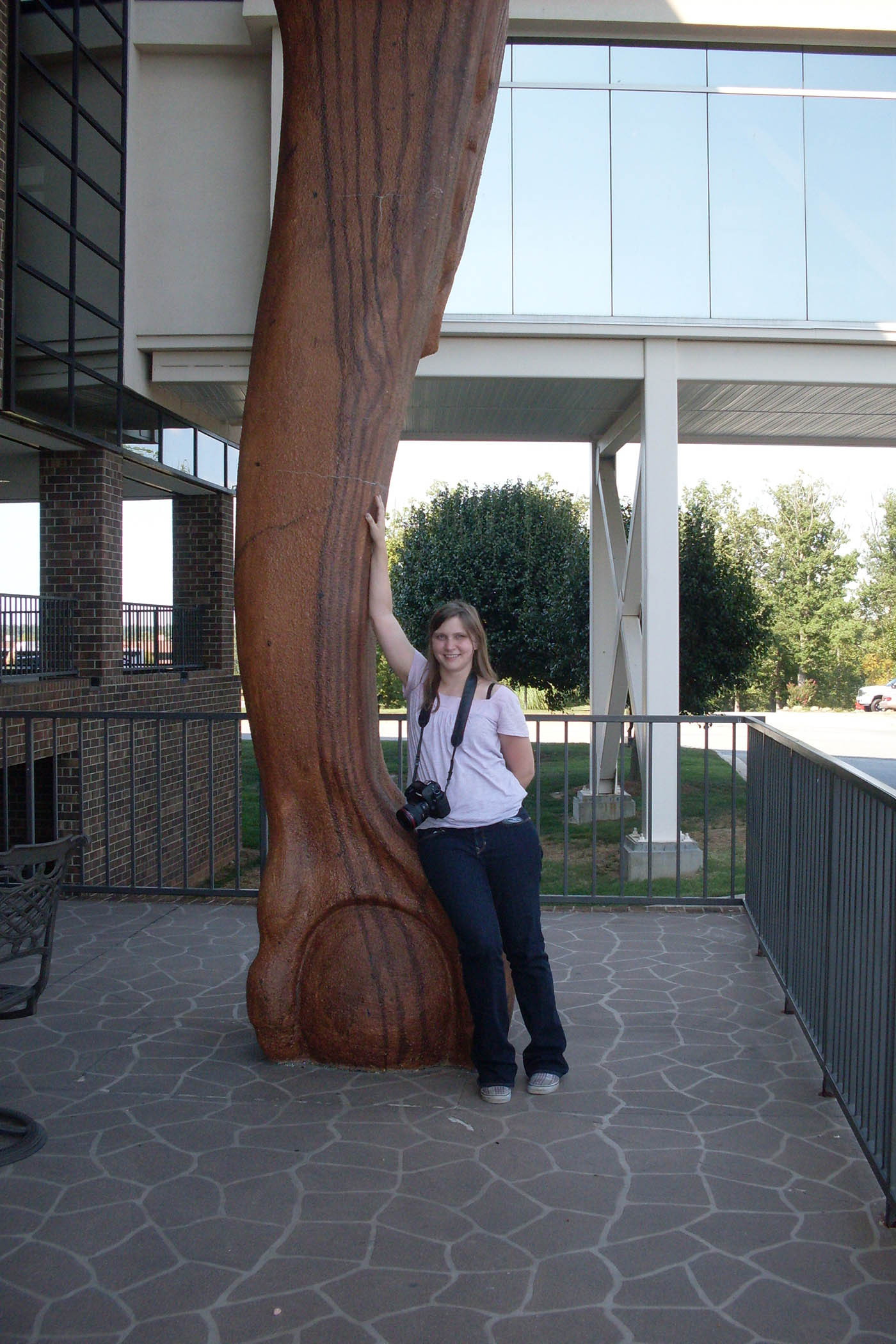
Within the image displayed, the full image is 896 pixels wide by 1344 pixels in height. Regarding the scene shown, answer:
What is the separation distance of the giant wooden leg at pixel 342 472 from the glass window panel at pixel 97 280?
7327mm

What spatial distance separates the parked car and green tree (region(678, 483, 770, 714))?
21898 millimetres

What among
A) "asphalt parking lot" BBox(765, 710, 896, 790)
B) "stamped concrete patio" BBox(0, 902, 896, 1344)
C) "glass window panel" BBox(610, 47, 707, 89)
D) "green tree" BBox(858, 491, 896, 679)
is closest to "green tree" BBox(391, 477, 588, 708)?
"asphalt parking lot" BBox(765, 710, 896, 790)

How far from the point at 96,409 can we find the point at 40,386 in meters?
0.79

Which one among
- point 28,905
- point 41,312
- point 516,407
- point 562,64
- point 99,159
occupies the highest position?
point 562,64

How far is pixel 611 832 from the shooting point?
1445 cm

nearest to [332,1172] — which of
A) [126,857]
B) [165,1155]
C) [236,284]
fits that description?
[165,1155]

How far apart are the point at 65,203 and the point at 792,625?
3650 centimetres

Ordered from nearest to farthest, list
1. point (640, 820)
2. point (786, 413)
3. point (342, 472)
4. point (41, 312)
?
point (342, 472) < point (41, 312) < point (786, 413) < point (640, 820)

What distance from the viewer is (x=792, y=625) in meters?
42.6

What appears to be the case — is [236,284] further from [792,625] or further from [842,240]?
[792,625]

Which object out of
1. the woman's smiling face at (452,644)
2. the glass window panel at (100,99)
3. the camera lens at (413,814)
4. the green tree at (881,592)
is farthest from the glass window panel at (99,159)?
Answer: the green tree at (881,592)

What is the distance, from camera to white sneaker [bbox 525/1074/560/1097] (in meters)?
3.74

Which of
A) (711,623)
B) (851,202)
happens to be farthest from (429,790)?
(711,623)

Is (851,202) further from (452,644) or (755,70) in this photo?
(452,644)
